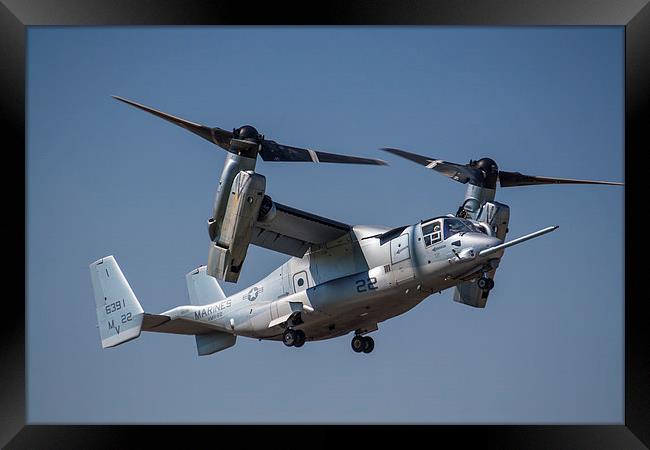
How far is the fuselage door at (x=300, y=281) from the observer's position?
23.9 metres

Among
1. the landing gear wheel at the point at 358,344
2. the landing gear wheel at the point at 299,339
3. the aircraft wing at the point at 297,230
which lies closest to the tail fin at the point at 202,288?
the aircraft wing at the point at 297,230

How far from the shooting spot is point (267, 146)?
2227 centimetres

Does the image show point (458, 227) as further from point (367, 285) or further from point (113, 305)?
point (113, 305)

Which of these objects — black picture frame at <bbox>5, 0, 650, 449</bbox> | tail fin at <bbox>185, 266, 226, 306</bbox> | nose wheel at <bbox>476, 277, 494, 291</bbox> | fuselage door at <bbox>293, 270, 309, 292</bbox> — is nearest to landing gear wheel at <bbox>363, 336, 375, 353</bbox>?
fuselage door at <bbox>293, 270, 309, 292</bbox>

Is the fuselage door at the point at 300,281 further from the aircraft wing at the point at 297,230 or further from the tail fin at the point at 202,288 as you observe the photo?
the tail fin at the point at 202,288

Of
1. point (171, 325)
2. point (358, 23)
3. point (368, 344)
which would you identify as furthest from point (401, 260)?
point (358, 23)

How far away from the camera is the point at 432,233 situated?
22.3m

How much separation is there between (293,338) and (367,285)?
6.32ft

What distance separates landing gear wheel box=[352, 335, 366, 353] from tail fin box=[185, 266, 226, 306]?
151 inches

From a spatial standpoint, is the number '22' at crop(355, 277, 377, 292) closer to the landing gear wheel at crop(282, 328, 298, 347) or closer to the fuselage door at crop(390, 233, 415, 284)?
the fuselage door at crop(390, 233, 415, 284)

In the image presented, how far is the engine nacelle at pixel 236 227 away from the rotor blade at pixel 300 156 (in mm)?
796

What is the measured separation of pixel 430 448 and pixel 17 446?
20.6 feet

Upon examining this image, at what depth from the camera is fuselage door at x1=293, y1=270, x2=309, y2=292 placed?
78.3 feet

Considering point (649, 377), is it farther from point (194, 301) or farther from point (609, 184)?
point (194, 301)
